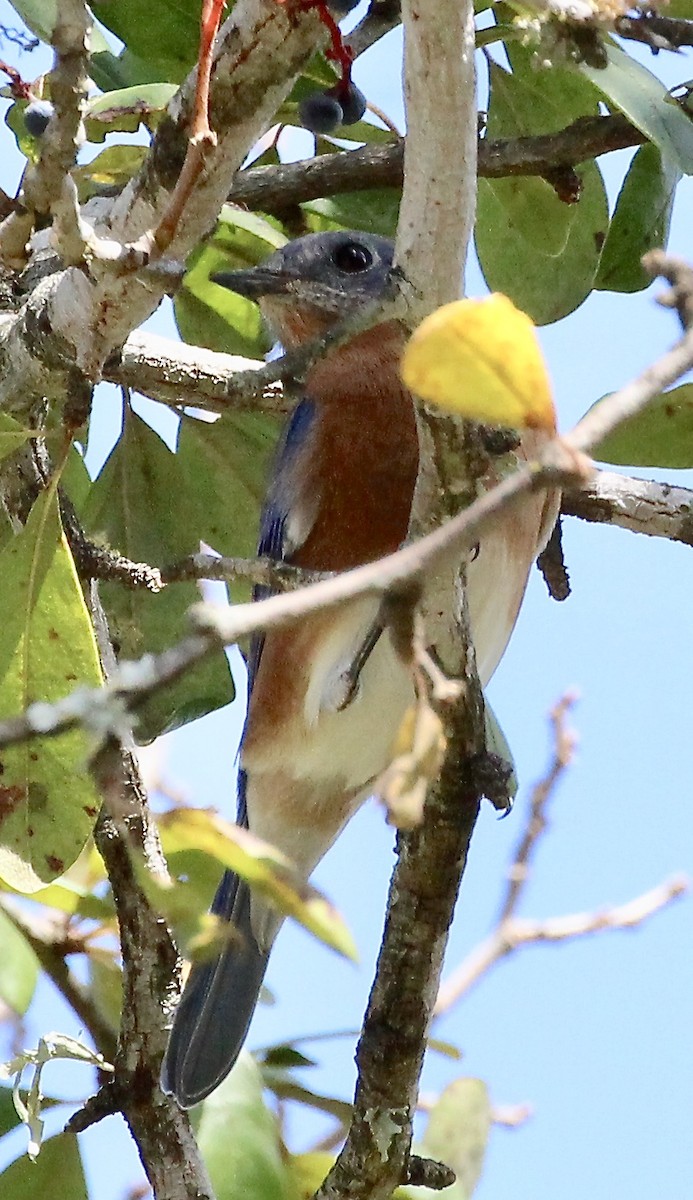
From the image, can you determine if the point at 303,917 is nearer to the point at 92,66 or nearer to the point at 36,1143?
the point at 36,1143

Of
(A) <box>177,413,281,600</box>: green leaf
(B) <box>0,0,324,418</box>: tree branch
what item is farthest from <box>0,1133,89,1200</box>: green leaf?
(B) <box>0,0,324,418</box>: tree branch

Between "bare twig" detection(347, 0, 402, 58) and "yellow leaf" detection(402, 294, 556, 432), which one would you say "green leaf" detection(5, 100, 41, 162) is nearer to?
"bare twig" detection(347, 0, 402, 58)

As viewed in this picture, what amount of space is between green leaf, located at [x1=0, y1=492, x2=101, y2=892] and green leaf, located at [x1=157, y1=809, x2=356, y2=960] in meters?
1.10

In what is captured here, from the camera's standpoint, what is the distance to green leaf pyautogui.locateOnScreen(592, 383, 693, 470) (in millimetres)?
2695

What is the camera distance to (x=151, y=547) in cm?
304

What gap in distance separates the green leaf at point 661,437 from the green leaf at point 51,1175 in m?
1.53

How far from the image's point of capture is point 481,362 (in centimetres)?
99

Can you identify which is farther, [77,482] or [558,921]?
[77,482]

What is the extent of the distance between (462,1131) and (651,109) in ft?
5.51

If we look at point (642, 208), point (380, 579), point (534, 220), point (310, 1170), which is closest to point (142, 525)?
point (534, 220)

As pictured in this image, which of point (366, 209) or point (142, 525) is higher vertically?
point (366, 209)

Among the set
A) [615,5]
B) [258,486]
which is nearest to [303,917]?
[615,5]

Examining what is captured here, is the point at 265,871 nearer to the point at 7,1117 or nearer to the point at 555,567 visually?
the point at 7,1117

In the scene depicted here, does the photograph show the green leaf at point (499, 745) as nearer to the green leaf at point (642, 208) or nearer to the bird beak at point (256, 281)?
the green leaf at point (642, 208)
